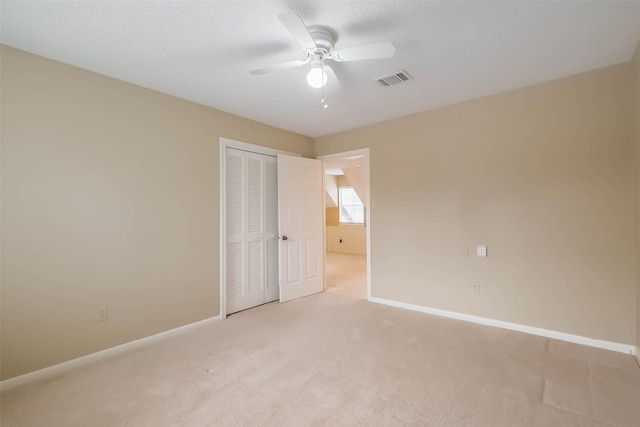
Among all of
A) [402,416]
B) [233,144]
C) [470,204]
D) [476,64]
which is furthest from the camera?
[233,144]

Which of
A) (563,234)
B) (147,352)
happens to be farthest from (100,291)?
(563,234)

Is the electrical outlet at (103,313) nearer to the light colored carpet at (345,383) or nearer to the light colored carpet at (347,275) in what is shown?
the light colored carpet at (345,383)

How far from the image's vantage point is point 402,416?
67.4 inches

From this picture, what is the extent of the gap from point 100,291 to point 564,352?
4.16m

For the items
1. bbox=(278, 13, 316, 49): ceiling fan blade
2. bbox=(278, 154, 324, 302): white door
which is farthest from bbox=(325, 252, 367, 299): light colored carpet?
bbox=(278, 13, 316, 49): ceiling fan blade

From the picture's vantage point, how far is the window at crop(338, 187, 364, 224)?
8.55m

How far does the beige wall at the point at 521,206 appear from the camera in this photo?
2.46m

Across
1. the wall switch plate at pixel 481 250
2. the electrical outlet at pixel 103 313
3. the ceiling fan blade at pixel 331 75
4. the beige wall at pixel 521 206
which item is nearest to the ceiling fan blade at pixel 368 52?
the ceiling fan blade at pixel 331 75

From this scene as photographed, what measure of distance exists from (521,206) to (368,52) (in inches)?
90.5

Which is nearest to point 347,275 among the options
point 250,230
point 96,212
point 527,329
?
point 250,230

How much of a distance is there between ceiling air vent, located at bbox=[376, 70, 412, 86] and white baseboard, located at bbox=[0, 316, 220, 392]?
10.6 ft

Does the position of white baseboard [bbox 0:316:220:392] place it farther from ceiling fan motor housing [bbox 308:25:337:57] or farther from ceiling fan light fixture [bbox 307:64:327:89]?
ceiling fan motor housing [bbox 308:25:337:57]

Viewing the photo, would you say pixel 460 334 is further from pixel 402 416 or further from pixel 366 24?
pixel 366 24

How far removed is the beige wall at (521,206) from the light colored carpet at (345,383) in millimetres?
444
